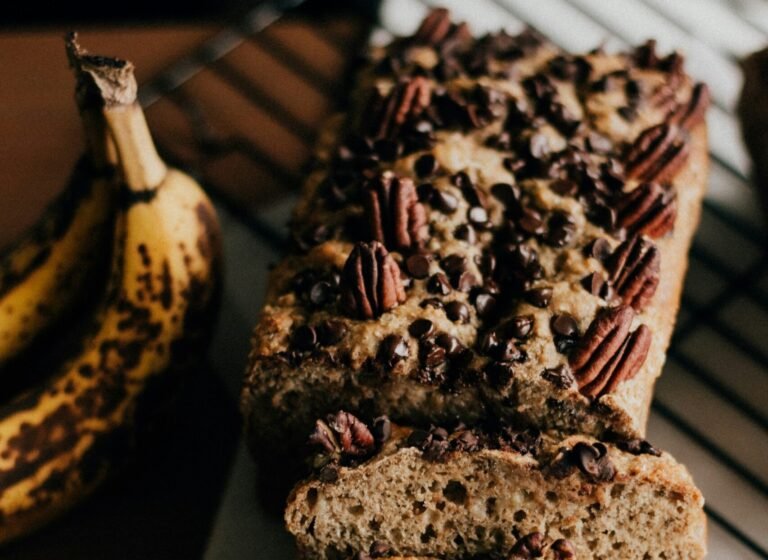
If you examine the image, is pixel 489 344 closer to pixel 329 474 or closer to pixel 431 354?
pixel 431 354

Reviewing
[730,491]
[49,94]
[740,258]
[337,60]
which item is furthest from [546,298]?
[49,94]

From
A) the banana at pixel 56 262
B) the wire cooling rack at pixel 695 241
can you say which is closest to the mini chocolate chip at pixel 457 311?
the wire cooling rack at pixel 695 241

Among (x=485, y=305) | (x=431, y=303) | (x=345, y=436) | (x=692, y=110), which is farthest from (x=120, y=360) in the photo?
(x=692, y=110)

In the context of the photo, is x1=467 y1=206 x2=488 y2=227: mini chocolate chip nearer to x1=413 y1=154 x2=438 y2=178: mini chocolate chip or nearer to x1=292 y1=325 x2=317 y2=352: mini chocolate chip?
x1=413 y1=154 x2=438 y2=178: mini chocolate chip

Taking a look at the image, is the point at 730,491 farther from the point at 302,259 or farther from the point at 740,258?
the point at 302,259

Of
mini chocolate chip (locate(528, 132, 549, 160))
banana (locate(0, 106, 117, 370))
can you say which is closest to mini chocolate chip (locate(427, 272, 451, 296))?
mini chocolate chip (locate(528, 132, 549, 160))

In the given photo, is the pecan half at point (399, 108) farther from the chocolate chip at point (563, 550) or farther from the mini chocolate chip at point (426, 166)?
the chocolate chip at point (563, 550)
